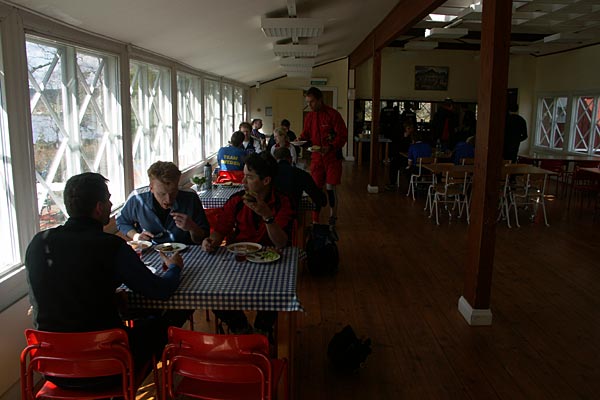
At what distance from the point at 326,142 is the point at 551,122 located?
8494mm

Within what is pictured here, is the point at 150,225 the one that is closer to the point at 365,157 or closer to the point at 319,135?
the point at 319,135

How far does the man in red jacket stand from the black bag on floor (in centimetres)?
139

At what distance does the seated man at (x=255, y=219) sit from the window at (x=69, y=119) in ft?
4.02

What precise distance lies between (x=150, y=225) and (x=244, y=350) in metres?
1.52

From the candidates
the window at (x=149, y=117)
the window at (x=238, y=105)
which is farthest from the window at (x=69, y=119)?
the window at (x=238, y=105)

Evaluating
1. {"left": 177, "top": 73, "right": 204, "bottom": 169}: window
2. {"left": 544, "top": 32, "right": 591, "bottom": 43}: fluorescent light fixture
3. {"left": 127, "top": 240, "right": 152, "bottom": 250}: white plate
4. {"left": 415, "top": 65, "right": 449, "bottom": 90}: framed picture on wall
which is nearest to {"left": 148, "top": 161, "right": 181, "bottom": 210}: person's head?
{"left": 127, "top": 240, "right": 152, "bottom": 250}: white plate

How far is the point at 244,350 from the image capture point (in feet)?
5.91

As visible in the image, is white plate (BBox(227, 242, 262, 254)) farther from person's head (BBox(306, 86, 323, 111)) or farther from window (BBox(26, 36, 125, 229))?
person's head (BBox(306, 86, 323, 111))

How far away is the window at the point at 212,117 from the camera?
33.1ft

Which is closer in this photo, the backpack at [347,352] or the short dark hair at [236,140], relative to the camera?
the backpack at [347,352]

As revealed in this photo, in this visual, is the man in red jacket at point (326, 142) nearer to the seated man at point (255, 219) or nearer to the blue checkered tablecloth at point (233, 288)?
the seated man at point (255, 219)

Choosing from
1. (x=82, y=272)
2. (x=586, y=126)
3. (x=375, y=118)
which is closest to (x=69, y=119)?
(x=82, y=272)

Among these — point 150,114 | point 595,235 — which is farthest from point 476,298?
point 150,114

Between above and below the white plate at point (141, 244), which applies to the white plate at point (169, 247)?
below
